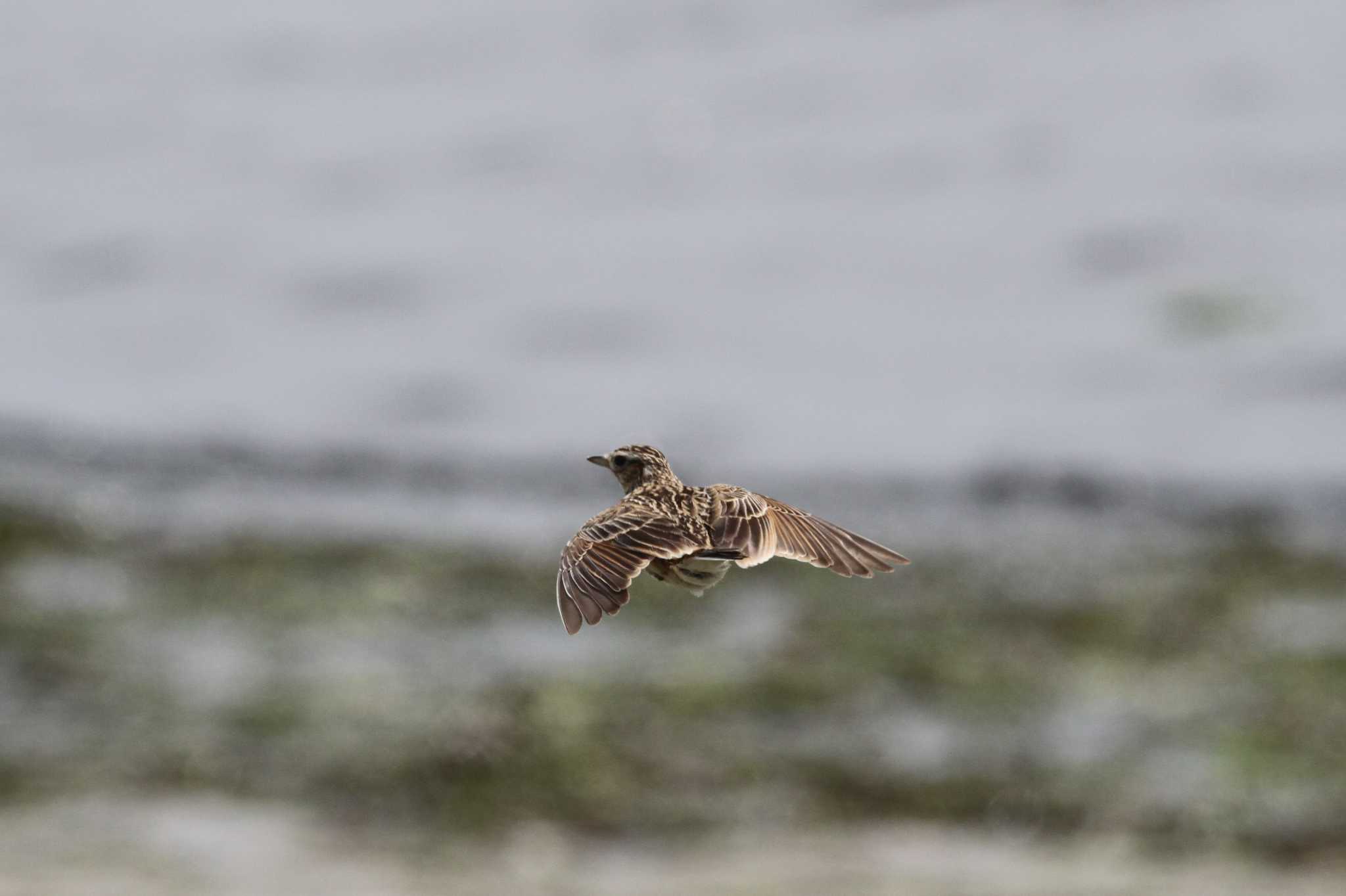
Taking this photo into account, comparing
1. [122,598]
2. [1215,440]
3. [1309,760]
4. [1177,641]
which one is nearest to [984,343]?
[1215,440]

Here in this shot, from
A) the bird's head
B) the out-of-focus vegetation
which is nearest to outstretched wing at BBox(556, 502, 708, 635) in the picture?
the bird's head

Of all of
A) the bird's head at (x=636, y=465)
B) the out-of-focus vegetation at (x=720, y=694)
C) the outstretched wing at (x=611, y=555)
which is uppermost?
the out-of-focus vegetation at (x=720, y=694)

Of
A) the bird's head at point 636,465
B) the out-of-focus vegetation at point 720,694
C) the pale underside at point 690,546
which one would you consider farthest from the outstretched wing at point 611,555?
the out-of-focus vegetation at point 720,694

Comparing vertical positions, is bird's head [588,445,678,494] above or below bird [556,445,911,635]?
above

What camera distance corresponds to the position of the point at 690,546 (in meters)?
1.62

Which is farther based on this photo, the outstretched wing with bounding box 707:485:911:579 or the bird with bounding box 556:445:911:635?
the outstretched wing with bounding box 707:485:911:579

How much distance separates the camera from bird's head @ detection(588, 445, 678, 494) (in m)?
1.87

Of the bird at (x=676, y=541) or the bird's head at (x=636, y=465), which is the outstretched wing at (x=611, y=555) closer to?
the bird at (x=676, y=541)

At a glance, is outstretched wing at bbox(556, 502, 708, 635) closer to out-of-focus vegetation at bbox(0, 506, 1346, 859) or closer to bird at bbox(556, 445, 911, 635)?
bird at bbox(556, 445, 911, 635)

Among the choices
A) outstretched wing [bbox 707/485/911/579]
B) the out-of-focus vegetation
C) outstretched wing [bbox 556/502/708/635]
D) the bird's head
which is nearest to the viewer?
outstretched wing [bbox 556/502/708/635]

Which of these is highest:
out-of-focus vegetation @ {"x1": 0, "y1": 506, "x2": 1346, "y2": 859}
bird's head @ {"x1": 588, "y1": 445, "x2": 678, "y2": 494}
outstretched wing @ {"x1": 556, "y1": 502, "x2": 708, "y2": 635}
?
out-of-focus vegetation @ {"x1": 0, "y1": 506, "x2": 1346, "y2": 859}

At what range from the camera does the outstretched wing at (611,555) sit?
1382 mm

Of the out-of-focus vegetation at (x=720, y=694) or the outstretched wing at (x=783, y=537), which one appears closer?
the outstretched wing at (x=783, y=537)

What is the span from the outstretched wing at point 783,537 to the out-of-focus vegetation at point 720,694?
347 inches
